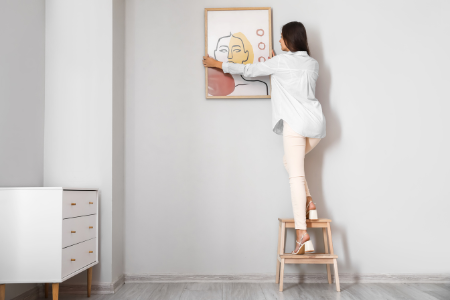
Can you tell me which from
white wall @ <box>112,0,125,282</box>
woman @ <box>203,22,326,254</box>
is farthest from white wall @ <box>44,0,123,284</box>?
woman @ <box>203,22,326,254</box>

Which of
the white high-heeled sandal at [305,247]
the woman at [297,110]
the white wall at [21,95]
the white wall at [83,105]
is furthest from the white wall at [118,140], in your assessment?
the white high-heeled sandal at [305,247]

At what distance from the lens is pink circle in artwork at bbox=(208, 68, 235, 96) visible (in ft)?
7.38

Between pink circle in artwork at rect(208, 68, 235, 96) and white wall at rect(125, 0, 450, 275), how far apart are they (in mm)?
68

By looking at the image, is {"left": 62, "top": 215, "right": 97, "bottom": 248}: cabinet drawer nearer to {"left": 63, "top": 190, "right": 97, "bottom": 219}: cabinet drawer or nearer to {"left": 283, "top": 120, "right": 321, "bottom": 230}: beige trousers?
{"left": 63, "top": 190, "right": 97, "bottom": 219}: cabinet drawer

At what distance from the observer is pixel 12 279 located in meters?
1.49

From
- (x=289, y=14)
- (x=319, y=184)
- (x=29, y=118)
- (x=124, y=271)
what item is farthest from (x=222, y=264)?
(x=289, y=14)

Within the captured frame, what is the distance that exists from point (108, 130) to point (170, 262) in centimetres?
94

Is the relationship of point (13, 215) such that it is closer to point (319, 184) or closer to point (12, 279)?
point (12, 279)

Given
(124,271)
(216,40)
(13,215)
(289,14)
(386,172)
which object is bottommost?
(124,271)

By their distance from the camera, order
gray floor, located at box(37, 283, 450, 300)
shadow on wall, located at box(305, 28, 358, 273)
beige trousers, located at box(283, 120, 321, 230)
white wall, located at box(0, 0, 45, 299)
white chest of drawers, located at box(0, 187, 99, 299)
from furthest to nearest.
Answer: shadow on wall, located at box(305, 28, 358, 273)
beige trousers, located at box(283, 120, 321, 230)
gray floor, located at box(37, 283, 450, 300)
white wall, located at box(0, 0, 45, 299)
white chest of drawers, located at box(0, 187, 99, 299)

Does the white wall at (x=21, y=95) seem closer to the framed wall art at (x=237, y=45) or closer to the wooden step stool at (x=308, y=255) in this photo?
the framed wall art at (x=237, y=45)

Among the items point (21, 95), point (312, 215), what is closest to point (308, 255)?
point (312, 215)

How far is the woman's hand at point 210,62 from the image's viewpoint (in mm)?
2189

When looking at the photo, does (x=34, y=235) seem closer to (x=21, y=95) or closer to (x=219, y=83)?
(x=21, y=95)
